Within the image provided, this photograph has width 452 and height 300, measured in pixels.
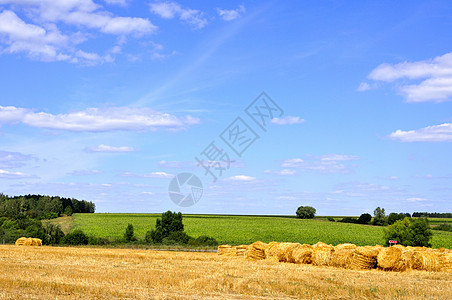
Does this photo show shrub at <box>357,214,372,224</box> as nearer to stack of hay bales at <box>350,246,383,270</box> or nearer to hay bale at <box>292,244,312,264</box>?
hay bale at <box>292,244,312,264</box>

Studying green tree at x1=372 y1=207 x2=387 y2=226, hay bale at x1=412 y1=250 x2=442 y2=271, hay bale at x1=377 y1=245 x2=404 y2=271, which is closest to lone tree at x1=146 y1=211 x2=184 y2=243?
hay bale at x1=377 y1=245 x2=404 y2=271

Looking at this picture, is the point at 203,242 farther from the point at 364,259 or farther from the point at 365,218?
the point at 365,218

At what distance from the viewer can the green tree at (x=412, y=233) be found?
6719 centimetres

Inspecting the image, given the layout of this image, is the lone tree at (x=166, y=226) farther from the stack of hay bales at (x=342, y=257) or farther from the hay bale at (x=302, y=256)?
the stack of hay bales at (x=342, y=257)

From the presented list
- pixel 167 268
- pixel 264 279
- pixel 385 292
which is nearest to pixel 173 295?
pixel 264 279

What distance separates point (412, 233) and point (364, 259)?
45086 millimetres

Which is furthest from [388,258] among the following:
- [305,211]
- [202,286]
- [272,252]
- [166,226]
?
[305,211]

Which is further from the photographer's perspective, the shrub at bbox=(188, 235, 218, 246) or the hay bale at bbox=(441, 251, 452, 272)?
the shrub at bbox=(188, 235, 218, 246)

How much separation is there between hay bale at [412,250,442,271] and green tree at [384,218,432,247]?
143 ft

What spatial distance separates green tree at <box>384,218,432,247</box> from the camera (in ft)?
220

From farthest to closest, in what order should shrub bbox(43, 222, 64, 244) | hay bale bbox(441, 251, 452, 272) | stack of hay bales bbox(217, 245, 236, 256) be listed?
1. shrub bbox(43, 222, 64, 244)
2. stack of hay bales bbox(217, 245, 236, 256)
3. hay bale bbox(441, 251, 452, 272)

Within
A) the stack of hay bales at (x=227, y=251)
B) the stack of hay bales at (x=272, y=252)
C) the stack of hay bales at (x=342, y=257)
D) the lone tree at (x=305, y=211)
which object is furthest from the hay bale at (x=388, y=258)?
the lone tree at (x=305, y=211)

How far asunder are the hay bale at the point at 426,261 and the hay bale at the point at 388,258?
97cm

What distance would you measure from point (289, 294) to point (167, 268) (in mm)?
9938
